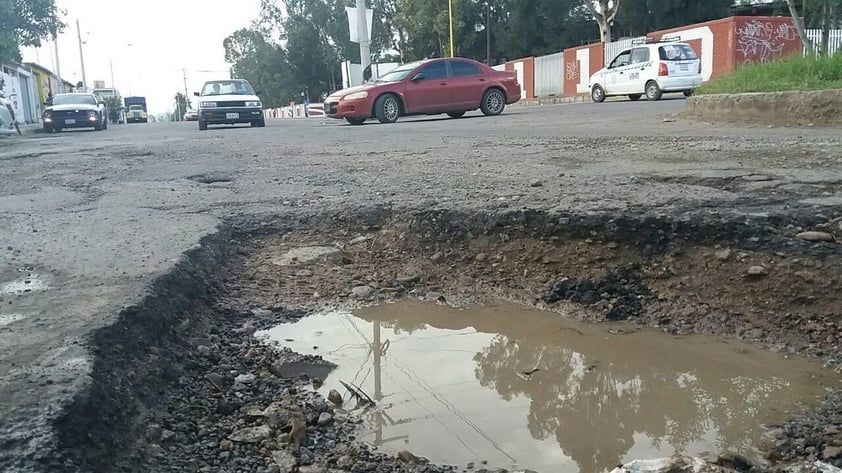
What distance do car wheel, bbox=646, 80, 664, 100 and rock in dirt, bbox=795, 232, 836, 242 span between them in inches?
586

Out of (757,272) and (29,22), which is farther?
(29,22)

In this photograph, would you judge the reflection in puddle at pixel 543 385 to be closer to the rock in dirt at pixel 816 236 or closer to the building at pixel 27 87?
the rock in dirt at pixel 816 236

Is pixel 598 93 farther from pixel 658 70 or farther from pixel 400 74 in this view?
pixel 400 74

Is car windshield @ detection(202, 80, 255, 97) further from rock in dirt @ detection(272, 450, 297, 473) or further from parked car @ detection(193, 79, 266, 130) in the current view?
rock in dirt @ detection(272, 450, 297, 473)

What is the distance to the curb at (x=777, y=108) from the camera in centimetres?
741

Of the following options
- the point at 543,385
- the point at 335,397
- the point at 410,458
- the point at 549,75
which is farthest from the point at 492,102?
the point at 549,75

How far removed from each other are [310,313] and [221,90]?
53.3ft

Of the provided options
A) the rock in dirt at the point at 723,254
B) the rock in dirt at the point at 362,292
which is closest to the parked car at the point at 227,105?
the rock in dirt at the point at 362,292

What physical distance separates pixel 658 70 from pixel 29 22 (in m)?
22.6

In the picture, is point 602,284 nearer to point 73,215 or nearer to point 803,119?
point 73,215

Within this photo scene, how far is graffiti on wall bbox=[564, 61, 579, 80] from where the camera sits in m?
30.3

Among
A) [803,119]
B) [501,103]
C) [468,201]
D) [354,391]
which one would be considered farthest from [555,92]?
[354,391]

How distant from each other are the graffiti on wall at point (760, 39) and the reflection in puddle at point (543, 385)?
2360 cm

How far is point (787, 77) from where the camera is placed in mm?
8820
